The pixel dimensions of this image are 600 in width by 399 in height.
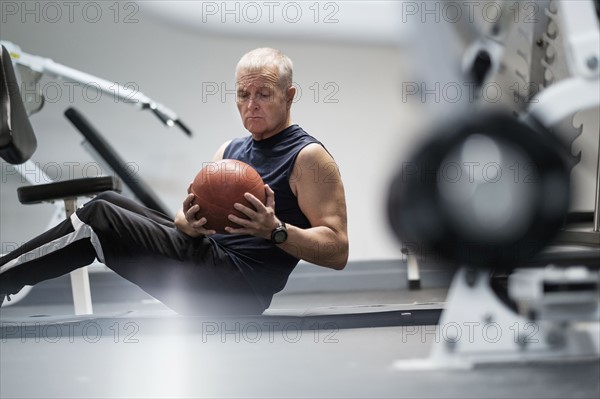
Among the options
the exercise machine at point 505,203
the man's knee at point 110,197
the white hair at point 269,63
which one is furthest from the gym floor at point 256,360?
the white hair at point 269,63

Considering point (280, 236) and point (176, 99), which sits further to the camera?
point (176, 99)

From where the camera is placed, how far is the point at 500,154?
974 millimetres

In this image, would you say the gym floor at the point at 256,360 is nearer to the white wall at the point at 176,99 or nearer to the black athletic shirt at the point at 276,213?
the black athletic shirt at the point at 276,213

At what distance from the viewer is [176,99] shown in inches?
133

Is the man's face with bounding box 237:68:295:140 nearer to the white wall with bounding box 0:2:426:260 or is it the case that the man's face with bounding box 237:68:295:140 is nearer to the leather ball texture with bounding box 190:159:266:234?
the leather ball texture with bounding box 190:159:266:234

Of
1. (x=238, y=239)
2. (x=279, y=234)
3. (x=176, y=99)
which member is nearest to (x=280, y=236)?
(x=279, y=234)

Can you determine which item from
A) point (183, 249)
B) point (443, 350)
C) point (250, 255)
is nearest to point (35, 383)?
point (183, 249)

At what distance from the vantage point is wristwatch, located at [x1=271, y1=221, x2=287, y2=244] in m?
1.51

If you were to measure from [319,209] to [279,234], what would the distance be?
0.16 metres

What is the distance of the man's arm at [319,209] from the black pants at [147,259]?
8.8 inches

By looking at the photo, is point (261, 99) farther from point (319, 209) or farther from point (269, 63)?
point (319, 209)

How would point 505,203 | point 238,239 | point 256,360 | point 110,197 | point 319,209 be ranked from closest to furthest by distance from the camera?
point 505,203
point 256,360
point 319,209
point 238,239
point 110,197

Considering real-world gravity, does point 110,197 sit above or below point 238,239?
above

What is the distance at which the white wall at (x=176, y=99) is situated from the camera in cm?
324
